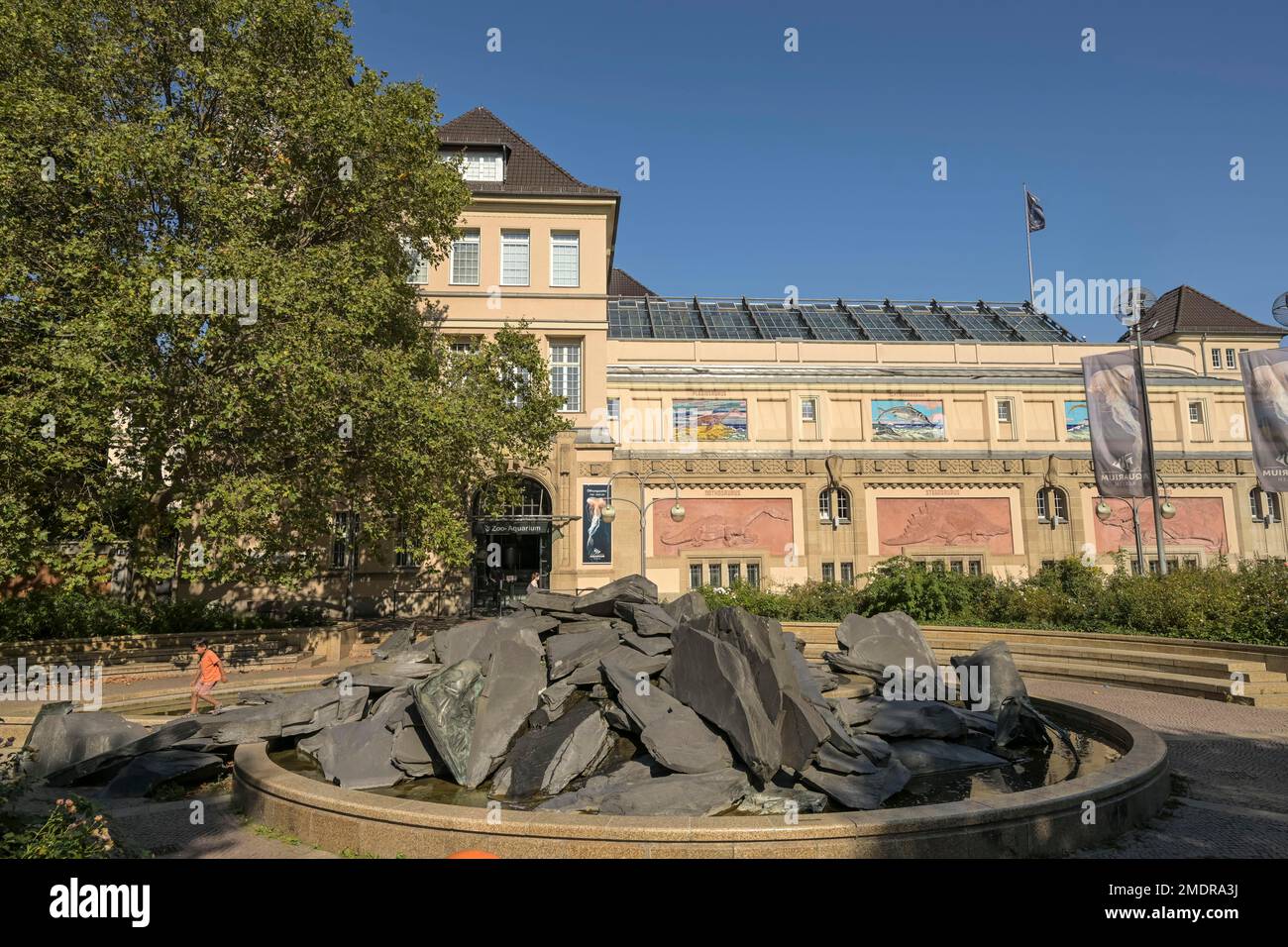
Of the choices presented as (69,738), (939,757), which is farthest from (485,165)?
(939,757)

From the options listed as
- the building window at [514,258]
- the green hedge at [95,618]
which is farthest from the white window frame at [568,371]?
the green hedge at [95,618]

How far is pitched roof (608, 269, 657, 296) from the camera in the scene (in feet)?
212

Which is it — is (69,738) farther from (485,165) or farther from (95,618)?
(485,165)

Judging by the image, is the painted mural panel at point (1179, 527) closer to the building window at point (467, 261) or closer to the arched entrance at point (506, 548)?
the arched entrance at point (506, 548)

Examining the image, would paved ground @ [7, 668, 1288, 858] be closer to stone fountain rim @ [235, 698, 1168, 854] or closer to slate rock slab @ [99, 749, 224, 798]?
stone fountain rim @ [235, 698, 1168, 854]

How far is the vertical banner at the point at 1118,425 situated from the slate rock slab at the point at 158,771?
25.1 metres

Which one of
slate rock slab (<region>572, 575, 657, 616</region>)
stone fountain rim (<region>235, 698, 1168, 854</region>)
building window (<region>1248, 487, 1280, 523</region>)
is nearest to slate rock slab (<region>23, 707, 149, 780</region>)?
stone fountain rim (<region>235, 698, 1168, 854</region>)

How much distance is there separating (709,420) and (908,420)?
10998 millimetres

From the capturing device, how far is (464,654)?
11.1 meters

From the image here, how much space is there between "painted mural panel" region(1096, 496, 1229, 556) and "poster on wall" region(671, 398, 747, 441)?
64.6 ft

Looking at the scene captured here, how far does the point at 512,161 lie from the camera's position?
37062 millimetres

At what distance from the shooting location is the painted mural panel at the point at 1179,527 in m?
38.3

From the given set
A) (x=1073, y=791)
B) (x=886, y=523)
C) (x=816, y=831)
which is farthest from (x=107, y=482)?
(x=886, y=523)
